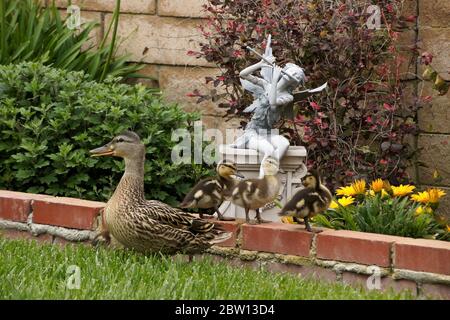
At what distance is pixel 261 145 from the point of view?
23.6ft

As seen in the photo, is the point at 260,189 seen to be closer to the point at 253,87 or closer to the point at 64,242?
the point at 253,87

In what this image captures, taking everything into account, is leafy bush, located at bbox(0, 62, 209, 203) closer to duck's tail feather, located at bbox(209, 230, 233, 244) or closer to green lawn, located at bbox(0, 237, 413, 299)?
green lawn, located at bbox(0, 237, 413, 299)

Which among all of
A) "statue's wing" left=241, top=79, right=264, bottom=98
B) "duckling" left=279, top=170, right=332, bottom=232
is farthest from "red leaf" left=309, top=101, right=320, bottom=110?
"duckling" left=279, top=170, right=332, bottom=232

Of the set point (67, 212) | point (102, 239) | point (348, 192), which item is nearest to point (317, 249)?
point (348, 192)

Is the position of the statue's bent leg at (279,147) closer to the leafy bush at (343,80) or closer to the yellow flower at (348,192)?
the yellow flower at (348,192)

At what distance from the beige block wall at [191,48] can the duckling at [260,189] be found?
230cm

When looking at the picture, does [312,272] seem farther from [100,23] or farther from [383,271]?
[100,23]

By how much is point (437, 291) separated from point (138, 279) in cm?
165

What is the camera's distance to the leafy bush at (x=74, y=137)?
8.20 m

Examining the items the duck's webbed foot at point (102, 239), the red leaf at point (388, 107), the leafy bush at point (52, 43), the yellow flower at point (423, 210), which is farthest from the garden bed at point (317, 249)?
the leafy bush at point (52, 43)

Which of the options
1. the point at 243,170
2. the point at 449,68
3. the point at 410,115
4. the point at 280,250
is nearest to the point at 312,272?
the point at 280,250
